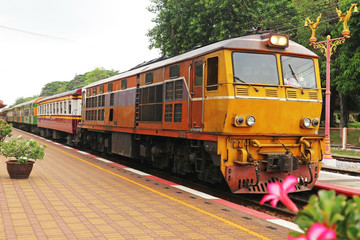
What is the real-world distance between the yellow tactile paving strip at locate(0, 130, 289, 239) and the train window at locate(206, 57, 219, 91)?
2.53m

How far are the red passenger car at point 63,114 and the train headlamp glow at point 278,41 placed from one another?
1601 centimetres

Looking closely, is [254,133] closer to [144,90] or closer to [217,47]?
[217,47]

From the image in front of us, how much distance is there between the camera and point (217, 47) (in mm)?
8945

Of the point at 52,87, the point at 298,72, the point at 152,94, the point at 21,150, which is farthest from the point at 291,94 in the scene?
the point at 52,87

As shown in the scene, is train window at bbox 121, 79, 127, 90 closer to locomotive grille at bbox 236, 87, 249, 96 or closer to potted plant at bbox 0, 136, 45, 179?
potted plant at bbox 0, 136, 45, 179

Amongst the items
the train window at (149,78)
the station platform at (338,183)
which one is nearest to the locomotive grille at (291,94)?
the station platform at (338,183)

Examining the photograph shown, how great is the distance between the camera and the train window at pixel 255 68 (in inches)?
344

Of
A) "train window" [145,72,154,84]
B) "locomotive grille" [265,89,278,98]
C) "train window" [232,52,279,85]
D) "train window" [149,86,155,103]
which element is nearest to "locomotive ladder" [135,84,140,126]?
"train window" [145,72,154,84]

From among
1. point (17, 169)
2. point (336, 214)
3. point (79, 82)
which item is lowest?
point (17, 169)

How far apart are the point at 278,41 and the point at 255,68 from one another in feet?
3.08

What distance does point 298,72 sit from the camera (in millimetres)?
9383

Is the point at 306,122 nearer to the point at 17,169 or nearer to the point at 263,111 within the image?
the point at 263,111

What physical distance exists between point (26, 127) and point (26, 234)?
46.3m

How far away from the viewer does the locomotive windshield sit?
9211mm
